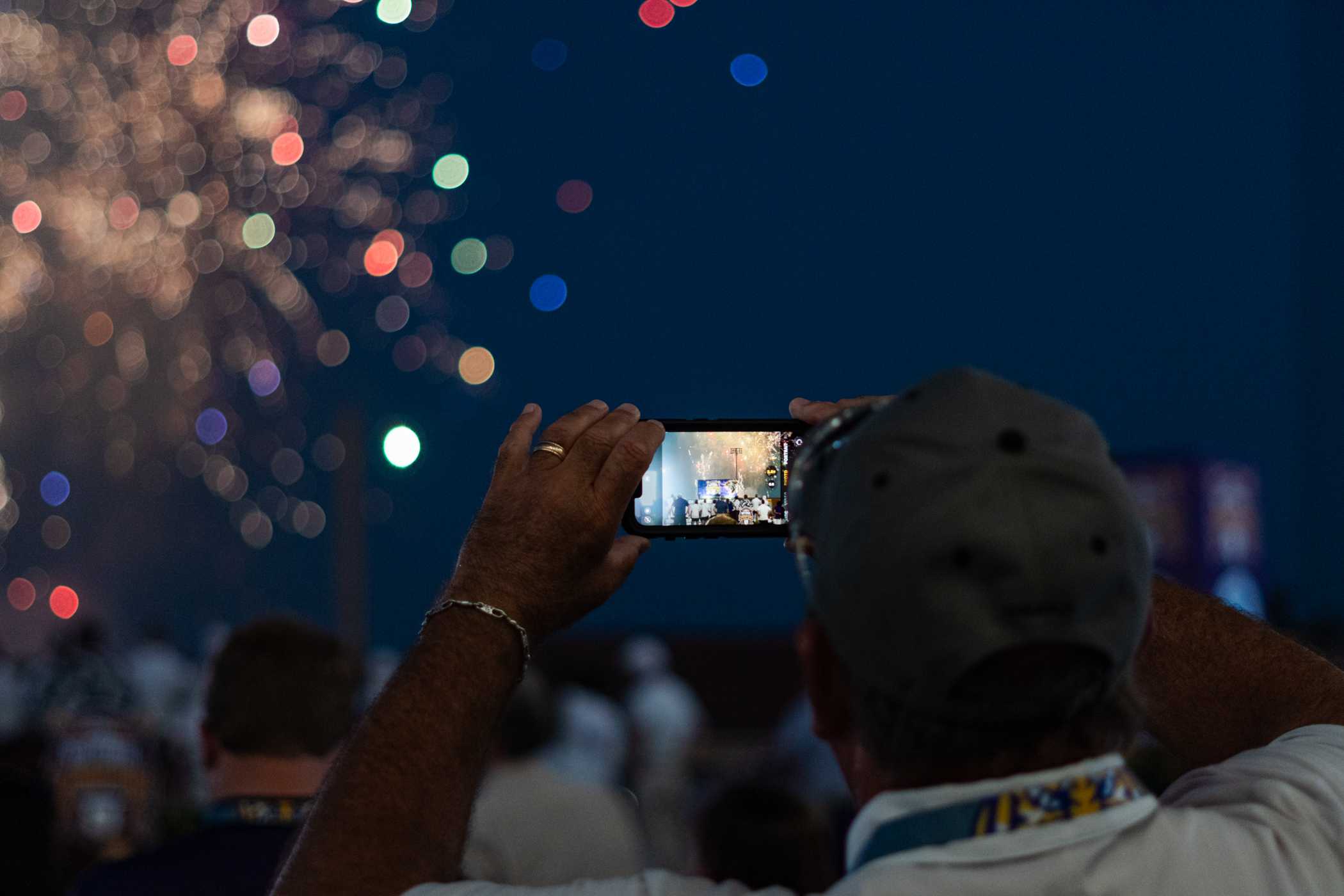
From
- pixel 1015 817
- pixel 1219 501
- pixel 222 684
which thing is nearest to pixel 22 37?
pixel 222 684

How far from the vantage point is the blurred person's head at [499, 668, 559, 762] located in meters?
3.57

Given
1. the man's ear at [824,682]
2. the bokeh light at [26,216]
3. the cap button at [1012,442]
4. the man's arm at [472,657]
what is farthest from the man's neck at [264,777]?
the bokeh light at [26,216]

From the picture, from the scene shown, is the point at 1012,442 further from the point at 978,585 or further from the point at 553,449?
the point at 553,449

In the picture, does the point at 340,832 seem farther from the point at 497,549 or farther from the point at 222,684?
the point at 222,684

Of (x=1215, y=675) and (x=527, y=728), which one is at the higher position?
(x=1215, y=675)

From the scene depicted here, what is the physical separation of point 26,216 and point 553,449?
12.2 meters

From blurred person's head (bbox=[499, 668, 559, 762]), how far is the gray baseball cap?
2572mm

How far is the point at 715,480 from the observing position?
5.08 feet

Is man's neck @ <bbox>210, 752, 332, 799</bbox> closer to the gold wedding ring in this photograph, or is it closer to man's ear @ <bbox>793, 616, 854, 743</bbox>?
the gold wedding ring

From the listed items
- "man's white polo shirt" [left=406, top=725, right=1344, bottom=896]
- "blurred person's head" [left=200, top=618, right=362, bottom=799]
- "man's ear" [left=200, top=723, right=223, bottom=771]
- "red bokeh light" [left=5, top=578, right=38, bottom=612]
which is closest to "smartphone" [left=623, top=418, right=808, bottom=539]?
"man's white polo shirt" [left=406, top=725, right=1344, bottom=896]

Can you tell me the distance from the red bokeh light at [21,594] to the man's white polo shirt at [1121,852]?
20725 millimetres

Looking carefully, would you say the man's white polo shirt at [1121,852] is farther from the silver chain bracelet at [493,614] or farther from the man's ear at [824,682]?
the silver chain bracelet at [493,614]

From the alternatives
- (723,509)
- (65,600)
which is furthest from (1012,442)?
(65,600)

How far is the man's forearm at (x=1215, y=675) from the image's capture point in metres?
1.34
